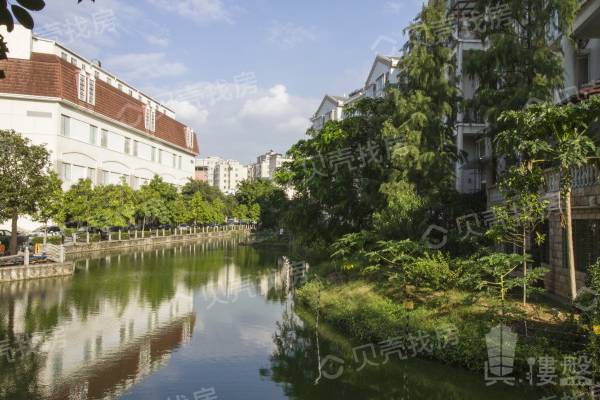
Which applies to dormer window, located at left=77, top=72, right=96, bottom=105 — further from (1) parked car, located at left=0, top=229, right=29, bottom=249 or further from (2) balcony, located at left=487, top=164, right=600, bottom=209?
(2) balcony, located at left=487, top=164, right=600, bottom=209

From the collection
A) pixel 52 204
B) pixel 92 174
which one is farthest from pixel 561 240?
pixel 92 174

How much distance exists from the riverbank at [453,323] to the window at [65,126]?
99.3ft

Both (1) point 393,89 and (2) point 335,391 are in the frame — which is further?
(1) point 393,89

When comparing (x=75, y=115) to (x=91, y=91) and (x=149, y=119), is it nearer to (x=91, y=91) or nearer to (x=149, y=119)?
(x=91, y=91)

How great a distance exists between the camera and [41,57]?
38500 mm

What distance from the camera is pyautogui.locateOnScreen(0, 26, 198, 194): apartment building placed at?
3806cm

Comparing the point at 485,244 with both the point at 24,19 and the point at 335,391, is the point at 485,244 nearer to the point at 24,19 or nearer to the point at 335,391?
the point at 335,391

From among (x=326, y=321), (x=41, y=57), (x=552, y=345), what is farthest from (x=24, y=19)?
(x=41, y=57)

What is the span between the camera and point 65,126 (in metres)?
41.0

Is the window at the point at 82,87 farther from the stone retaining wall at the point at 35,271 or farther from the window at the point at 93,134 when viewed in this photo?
Answer: the stone retaining wall at the point at 35,271

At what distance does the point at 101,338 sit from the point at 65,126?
30244 millimetres

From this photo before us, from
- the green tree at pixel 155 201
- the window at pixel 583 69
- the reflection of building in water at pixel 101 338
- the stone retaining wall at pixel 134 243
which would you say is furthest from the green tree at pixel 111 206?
the window at pixel 583 69

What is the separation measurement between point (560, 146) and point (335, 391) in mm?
6958

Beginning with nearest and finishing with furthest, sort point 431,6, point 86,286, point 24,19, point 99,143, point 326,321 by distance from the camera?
point 24,19, point 326,321, point 431,6, point 86,286, point 99,143
